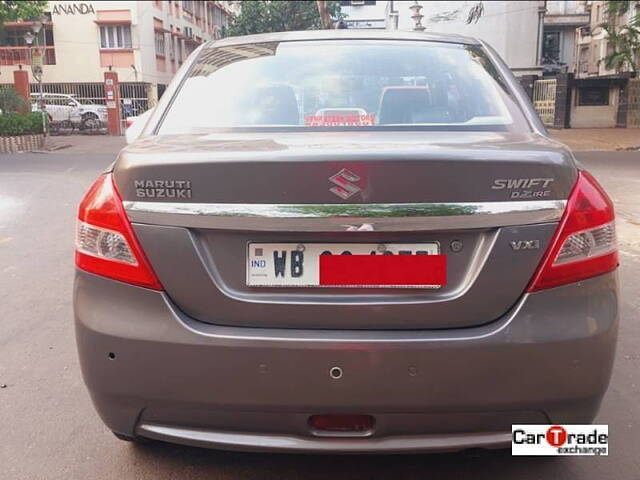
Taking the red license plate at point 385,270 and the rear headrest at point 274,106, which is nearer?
the red license plate at point 385,270

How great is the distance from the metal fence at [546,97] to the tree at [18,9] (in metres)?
20.8

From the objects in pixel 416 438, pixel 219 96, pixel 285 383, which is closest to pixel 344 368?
pixel 285 383

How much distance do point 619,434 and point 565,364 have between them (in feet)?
3.70

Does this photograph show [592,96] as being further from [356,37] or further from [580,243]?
[580,243]

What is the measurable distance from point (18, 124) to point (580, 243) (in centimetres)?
2053

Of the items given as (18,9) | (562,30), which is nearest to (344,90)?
(18,9)

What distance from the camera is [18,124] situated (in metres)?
19.8

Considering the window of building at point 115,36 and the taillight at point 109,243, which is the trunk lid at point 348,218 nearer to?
the taillight at point 109,243

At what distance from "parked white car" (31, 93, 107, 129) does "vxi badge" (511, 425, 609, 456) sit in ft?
95.6

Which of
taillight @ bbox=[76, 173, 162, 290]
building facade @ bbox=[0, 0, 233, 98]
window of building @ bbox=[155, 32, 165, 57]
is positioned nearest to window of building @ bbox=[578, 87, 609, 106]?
building facade @ bbox=[0, 0, 233, 98]

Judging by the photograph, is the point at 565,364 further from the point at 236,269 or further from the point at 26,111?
the point at 26,111

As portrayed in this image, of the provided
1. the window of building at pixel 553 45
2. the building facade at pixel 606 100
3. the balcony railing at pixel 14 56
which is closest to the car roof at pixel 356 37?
the building facade at pixel 606 100

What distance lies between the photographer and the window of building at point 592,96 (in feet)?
89.2

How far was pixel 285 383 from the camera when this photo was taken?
6.56 ft
